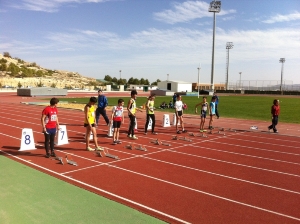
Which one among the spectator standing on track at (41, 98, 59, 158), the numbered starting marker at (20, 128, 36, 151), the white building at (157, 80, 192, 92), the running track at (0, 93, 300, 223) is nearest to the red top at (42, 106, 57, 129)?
the spectator standing on track at (41, 98, 59, 158)

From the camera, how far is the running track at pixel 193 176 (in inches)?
188

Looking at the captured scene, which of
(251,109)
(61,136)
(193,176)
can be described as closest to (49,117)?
(61,136)

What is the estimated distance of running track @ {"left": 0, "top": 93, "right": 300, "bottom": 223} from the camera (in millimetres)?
4781

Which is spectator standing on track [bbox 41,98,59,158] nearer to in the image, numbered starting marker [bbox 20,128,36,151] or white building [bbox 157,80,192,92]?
numbered starting marker [bbox 20,128,36,151]

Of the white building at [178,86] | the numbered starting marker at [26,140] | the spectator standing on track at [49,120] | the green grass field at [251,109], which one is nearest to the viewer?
the spectator standing on track at [49,120]

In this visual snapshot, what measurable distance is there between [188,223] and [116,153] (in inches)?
181

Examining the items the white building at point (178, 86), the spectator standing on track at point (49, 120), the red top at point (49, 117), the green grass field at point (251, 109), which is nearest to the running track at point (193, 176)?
the spectator standing on track at point (49, 120)

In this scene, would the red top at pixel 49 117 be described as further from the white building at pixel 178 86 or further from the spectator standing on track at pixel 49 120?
the white building at pixel 178 86

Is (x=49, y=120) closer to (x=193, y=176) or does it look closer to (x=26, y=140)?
(x=26, y=140)

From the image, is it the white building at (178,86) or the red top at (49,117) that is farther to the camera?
the white building at (178,86)

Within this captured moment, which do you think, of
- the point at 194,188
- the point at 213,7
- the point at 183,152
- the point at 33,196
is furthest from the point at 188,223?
the point at 213,7

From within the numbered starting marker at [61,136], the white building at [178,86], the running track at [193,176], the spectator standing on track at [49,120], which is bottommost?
the running track at [193,176]

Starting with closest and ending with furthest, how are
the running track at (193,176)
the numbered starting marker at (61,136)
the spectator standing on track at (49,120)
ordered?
the running track at (193,176)
the spectator standing on track at (49,120)
the numbered starting marker at (61,136)

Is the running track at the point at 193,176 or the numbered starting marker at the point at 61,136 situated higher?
the numbered starting marker at the point at 61,136
